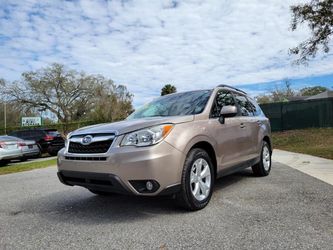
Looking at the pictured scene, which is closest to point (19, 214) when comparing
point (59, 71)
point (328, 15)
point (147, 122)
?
point (147, 122)

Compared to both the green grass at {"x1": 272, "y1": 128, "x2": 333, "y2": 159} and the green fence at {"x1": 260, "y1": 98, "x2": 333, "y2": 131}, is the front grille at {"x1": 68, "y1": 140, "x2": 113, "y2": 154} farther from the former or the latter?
the green fence at {"x1": 260, "y1": 98, "x2": 333, "y2": 131}

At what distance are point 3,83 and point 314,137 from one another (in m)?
46.5

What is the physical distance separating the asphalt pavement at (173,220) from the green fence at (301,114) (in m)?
16.4

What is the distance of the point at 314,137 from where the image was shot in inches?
719

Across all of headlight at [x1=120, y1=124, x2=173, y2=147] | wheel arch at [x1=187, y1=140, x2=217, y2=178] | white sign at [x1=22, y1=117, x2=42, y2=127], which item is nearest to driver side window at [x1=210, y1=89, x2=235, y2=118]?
wheel arch at [x1=187, y1=140, x2=217, y2=178]

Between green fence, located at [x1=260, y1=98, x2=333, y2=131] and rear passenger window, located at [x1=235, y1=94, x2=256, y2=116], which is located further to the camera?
green fence, located at [x1=260, y1=98, x2=333, y2=131]

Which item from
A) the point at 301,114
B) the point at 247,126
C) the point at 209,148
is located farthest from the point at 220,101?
the point at 301,114

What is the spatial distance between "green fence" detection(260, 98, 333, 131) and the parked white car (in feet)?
52.7

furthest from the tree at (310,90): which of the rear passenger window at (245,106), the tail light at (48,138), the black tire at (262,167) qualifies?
the rear passenger window at (245,106)

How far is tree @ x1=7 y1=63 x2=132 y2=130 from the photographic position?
51219 millimetres

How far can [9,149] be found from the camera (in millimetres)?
13734

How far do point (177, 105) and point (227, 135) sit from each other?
0.94 m

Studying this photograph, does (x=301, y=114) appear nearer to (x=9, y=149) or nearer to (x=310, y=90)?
(x=9, y=149)

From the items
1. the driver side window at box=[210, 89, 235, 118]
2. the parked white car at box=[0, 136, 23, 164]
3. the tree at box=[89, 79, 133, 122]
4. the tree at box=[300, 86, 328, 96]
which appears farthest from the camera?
the tree at box=[300, 86, 328, 96]
